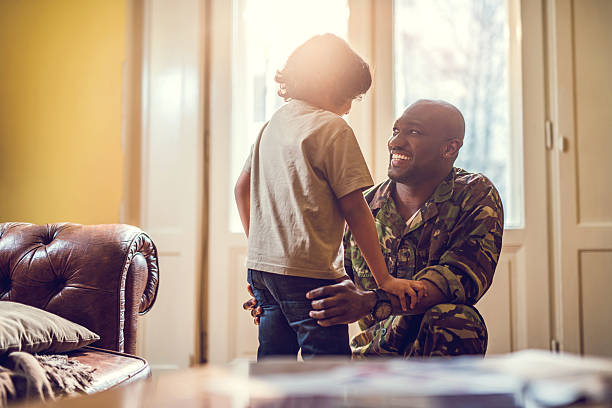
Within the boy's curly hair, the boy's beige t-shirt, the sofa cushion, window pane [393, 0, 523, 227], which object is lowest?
the sofa cushion

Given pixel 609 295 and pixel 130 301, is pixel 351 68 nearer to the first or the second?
pixel 130 301

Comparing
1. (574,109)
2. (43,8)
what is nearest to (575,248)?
(574,109)

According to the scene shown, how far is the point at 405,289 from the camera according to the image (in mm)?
1321

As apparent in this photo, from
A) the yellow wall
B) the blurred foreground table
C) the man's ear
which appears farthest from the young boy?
the yellow wall

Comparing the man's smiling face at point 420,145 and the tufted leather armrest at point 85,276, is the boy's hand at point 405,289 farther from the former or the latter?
the tufted leather armrest at point 85,276

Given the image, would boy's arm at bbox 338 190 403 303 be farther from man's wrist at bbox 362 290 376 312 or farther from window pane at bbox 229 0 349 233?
window pane at bbox 229 0 349 233

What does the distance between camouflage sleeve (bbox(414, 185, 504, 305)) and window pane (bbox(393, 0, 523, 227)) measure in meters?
1.58

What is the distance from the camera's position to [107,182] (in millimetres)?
2885

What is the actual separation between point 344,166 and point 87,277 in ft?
2.33

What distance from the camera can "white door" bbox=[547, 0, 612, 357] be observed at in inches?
110

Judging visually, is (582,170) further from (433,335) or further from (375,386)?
(375,386)

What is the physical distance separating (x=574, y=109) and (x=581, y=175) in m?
0.34

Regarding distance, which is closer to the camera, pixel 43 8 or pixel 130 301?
pixel 130 301

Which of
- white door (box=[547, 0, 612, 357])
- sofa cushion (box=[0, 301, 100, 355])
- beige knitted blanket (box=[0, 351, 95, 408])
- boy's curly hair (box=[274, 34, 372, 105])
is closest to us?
beige knitted blanket (box=[0, 351, 95, 408])
